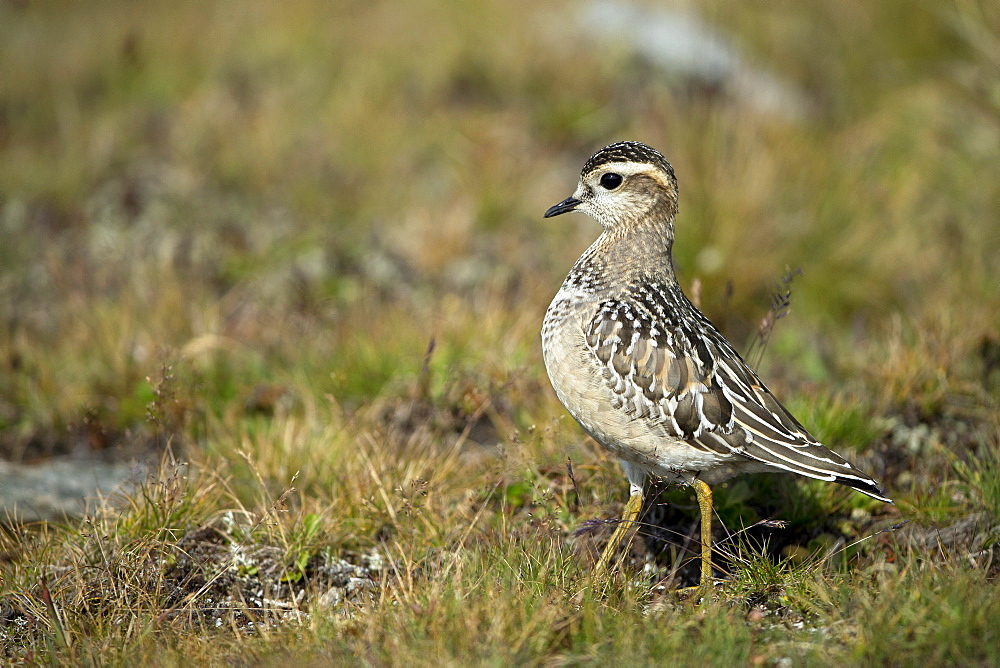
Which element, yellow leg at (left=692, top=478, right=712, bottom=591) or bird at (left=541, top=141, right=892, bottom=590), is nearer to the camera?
bird at (left=541, top=141, right=892, bottom=590)

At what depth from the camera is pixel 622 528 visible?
491cm

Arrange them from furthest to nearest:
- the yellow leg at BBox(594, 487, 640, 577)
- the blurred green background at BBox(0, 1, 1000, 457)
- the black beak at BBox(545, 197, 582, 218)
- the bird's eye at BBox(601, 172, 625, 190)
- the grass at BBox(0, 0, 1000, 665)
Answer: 1. the blurred green background at BBox(0, 1, 1000, 457)
2. the black beak at BBox(545, 197, 582, 218)
3. the bird's eye at BBox(601, 172, 625, 190)
4. the yellow leg at BBox(594, 487, 640, 577)
5. the grass at BBox(0, 0, 1000, 665)

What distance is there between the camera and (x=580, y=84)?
1141 centimetres

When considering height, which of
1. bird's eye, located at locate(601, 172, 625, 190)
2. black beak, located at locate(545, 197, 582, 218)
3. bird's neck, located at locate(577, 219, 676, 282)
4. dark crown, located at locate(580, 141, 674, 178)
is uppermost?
dark crown, located at locate(580, 141, 674, 178)

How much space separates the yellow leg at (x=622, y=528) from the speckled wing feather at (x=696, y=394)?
54cm

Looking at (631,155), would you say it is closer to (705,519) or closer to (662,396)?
(662,396)

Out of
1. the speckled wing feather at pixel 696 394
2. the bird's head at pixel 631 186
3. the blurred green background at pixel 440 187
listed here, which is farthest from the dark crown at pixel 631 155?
the blurred green background at pixel 440 187

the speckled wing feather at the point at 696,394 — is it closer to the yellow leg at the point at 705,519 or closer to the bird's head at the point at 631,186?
the yellow leg at the point at 705,519

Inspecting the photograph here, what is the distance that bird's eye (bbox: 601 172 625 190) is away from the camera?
212 inches

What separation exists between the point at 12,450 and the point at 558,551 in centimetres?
405

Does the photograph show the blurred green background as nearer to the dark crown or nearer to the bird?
the bird

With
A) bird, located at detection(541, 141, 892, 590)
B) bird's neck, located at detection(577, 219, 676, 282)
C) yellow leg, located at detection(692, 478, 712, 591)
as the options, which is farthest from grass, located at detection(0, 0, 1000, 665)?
bird's neck, located at detection(577, 219, 676, 282)

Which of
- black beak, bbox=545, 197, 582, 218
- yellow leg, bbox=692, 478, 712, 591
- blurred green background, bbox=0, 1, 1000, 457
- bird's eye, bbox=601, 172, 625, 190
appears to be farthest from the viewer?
blurred green background, bbox=0, 1, 1000, 457

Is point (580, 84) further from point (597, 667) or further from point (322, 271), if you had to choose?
point (597, 667)
